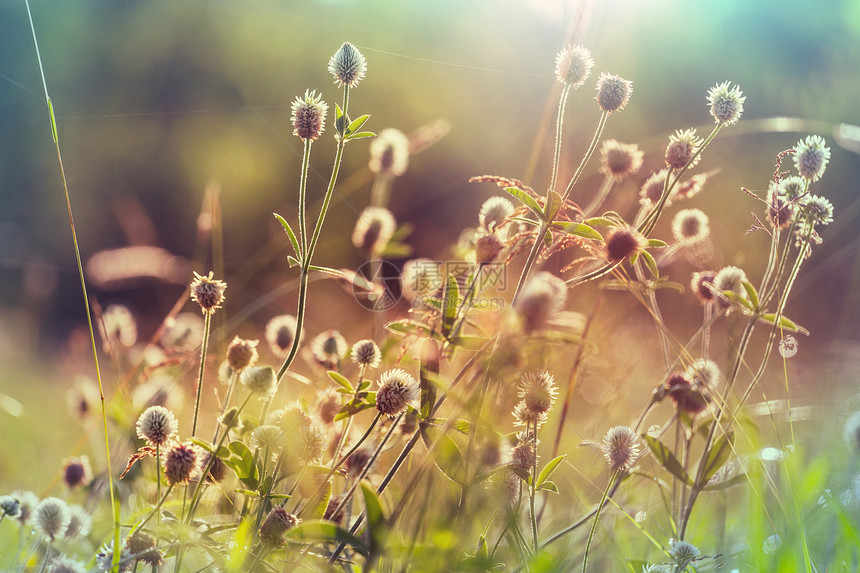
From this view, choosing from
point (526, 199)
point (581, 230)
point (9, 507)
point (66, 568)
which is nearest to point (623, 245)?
point (581, 230)

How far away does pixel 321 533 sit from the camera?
31.0 inches

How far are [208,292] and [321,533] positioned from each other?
1.39 ft

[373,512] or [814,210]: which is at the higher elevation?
[814,210]

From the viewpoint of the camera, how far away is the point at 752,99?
3.92m

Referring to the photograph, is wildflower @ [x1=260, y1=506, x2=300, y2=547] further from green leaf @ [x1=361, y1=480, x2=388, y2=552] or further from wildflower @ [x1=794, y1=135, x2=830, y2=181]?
wildflower @ [x1=794, y1=135, x2=830, y2=181]

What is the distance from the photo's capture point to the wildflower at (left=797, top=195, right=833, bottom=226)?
113 cm

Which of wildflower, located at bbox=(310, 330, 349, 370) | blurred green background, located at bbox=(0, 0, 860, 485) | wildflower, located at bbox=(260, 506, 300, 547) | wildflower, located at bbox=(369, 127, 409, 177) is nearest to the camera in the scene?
wildflower, located at bbox=(260, 506, 300, 547)

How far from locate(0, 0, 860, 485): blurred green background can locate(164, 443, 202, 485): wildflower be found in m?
2.12

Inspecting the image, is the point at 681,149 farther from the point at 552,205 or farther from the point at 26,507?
the point at 26,507

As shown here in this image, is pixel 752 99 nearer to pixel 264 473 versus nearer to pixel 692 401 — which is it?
pixel 692 401

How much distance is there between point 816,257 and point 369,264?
3.55 meters

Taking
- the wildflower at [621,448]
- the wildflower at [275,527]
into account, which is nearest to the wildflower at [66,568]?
the wildflower at [275,527]

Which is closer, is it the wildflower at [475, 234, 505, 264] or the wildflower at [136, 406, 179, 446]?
the wildflower at [136, 406, 179, 446]

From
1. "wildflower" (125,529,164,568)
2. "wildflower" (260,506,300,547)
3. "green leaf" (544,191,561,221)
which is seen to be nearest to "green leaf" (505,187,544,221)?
"green leaf" (544,191,561,221)
